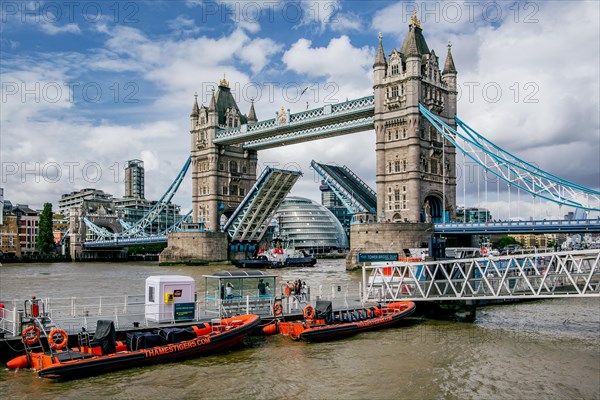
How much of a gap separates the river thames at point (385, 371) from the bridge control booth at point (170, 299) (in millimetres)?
2329

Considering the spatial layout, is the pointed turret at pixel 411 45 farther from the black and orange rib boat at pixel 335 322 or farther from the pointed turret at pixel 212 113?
the black and orange rib boat at pixel 335 322

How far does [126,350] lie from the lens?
18344mm

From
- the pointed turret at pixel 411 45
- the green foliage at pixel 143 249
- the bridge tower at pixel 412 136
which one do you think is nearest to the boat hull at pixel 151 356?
the bridge tower at pixel 412 136

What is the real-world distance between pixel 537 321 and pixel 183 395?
17.0 m

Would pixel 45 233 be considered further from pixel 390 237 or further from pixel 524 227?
pixel 524 227

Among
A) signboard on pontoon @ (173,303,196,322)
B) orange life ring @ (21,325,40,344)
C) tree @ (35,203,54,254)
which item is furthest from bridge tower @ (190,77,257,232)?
orange life ring @ (21,325,40,344)

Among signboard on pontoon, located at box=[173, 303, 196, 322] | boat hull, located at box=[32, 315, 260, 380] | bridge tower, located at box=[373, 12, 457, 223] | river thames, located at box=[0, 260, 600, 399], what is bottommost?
river thames, located at box=[0, 260, 600, 399]

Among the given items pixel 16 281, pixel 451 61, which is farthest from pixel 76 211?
pixel 451 61

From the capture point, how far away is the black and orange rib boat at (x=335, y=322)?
71.9 ft

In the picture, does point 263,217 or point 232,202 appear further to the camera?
point 232,202

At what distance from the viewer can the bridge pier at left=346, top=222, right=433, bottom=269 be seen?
192 ft

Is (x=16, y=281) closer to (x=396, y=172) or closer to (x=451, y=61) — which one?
(x=396, y=172)

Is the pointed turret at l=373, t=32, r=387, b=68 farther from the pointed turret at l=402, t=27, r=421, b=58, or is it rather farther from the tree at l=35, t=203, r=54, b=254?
the tree at l=35, t=203, r=54, b=254

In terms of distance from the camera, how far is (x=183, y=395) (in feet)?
50.5
